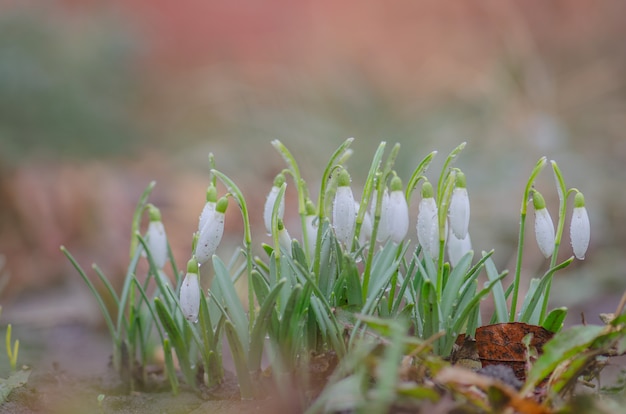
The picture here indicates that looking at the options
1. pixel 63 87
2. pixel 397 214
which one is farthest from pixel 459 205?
Answer: pixel 63 87

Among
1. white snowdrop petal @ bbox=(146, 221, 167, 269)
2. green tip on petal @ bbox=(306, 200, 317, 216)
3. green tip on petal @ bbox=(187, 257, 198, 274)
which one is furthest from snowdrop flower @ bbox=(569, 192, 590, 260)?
white snowdrop petal @ bbox=(146, 221, 167, 269)

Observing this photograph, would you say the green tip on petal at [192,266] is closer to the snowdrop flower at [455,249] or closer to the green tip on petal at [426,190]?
the green tip on petal at [426,190]

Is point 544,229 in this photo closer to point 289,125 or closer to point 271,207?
point 271,207

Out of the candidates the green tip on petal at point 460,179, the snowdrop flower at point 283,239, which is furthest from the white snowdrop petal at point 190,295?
the green tip on petal at point 460,179

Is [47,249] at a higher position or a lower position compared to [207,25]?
lower

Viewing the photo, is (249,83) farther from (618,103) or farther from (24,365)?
(24,365)

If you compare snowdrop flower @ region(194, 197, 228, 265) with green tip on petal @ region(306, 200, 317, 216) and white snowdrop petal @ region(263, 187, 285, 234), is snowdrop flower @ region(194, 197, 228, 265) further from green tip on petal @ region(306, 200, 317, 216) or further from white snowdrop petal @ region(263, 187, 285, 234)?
green tip on petal @ region(306, 200, 317, 216)

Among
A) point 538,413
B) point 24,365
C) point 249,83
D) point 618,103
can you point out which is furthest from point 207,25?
point 538,413
